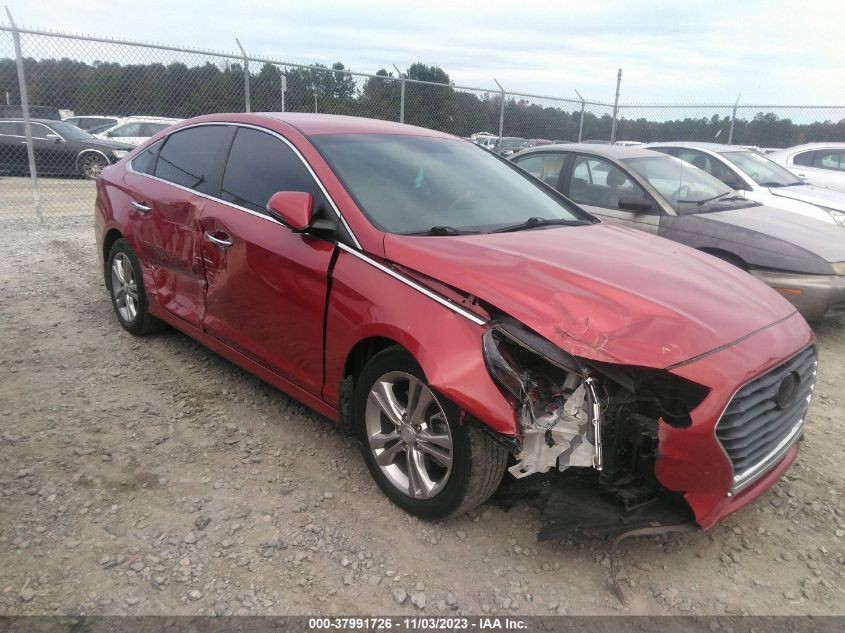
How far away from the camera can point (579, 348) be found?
223 cm

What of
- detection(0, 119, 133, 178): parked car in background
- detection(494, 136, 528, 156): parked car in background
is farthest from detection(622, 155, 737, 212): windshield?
detection(0, 119, 133, 178): parked car in background

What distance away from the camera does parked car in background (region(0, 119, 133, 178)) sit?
542 inches

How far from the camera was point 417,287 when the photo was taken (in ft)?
8.54

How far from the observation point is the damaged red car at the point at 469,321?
2289 millimetres

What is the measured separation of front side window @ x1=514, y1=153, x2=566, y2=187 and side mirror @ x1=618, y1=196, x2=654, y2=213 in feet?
3.58

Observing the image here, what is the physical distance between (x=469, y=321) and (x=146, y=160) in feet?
10.5

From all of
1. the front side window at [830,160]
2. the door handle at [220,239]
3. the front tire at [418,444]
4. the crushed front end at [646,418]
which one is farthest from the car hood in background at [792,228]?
the front side window at [830,160]

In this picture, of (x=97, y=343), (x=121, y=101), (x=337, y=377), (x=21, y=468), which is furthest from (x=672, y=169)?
(x=121, y=101)

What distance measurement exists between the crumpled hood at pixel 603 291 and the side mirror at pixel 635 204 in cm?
243

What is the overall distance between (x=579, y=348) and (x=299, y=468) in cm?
160

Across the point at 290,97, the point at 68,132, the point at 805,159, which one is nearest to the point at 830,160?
the point at 805,159

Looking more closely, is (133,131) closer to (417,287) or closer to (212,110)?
(212,110)

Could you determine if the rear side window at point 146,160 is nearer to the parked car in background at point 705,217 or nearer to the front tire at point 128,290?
the front tire at point 128,290

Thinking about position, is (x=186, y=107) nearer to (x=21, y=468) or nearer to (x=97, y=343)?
(x=97, y=343)
